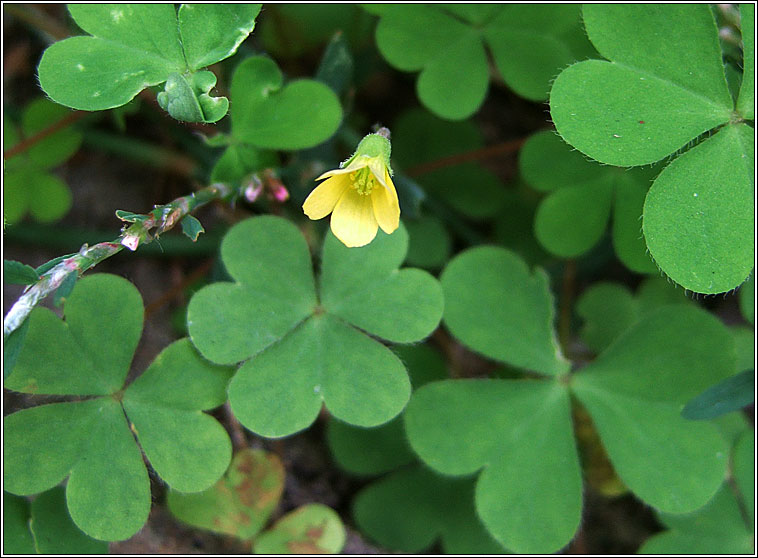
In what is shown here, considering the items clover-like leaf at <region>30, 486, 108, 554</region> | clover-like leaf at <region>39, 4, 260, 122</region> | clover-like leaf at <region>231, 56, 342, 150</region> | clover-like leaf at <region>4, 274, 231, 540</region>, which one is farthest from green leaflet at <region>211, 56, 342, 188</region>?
clover-like leaf at <region>30, 486, 108, 554</region>

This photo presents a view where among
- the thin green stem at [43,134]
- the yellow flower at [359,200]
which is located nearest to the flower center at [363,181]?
the yellow flower at [359,200]

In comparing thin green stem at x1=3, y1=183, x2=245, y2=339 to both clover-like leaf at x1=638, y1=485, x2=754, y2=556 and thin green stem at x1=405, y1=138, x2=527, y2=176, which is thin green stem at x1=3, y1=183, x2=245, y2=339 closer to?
thin green stem at x1=405, y1=138, x2=527, y2=176

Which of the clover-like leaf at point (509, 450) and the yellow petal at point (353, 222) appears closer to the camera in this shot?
the yellow petal at point (353, 222)

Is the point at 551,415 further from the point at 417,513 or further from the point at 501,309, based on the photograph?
the point at 417,513

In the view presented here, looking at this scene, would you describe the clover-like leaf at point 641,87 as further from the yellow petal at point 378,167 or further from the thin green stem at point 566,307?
the thin green stem at point 566,307

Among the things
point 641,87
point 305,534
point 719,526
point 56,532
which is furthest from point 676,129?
point 56,532

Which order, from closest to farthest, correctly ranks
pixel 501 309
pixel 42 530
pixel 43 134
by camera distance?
pixel 42 530 < pixel 501 309 < pixel 43 134
